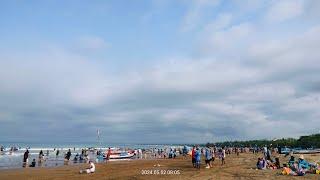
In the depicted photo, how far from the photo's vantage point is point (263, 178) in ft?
75.5

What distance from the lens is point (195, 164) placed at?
3147 cm

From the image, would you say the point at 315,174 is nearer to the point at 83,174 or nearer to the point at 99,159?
the point at 83,174

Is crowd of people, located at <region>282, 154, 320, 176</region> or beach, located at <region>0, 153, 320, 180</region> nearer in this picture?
beach, located at <region>0, 153, 320, 180</region>

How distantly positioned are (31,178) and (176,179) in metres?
10.6

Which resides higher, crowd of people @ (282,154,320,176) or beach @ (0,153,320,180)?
crowd of people @ (282,154,320,176)

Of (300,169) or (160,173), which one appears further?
(160,173)

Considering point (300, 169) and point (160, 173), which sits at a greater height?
point (300, 169)

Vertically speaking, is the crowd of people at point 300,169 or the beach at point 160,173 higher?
the crowd of people at point 300,169

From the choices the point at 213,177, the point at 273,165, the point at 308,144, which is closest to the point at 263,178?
the point at 213,177

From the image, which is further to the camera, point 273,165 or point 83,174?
point 273,165


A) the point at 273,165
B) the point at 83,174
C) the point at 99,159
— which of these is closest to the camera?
the point at 83,174

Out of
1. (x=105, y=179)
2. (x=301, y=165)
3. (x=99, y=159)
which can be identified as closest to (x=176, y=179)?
(x=105, y=179)

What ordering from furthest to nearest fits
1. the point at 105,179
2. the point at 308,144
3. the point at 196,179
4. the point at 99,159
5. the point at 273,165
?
the point at 308,144, the point at 99,159, the point at 273,165, the point at 105,179, the point at 196,179

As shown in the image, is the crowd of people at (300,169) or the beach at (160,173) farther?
the crowd of people at (300,169)
